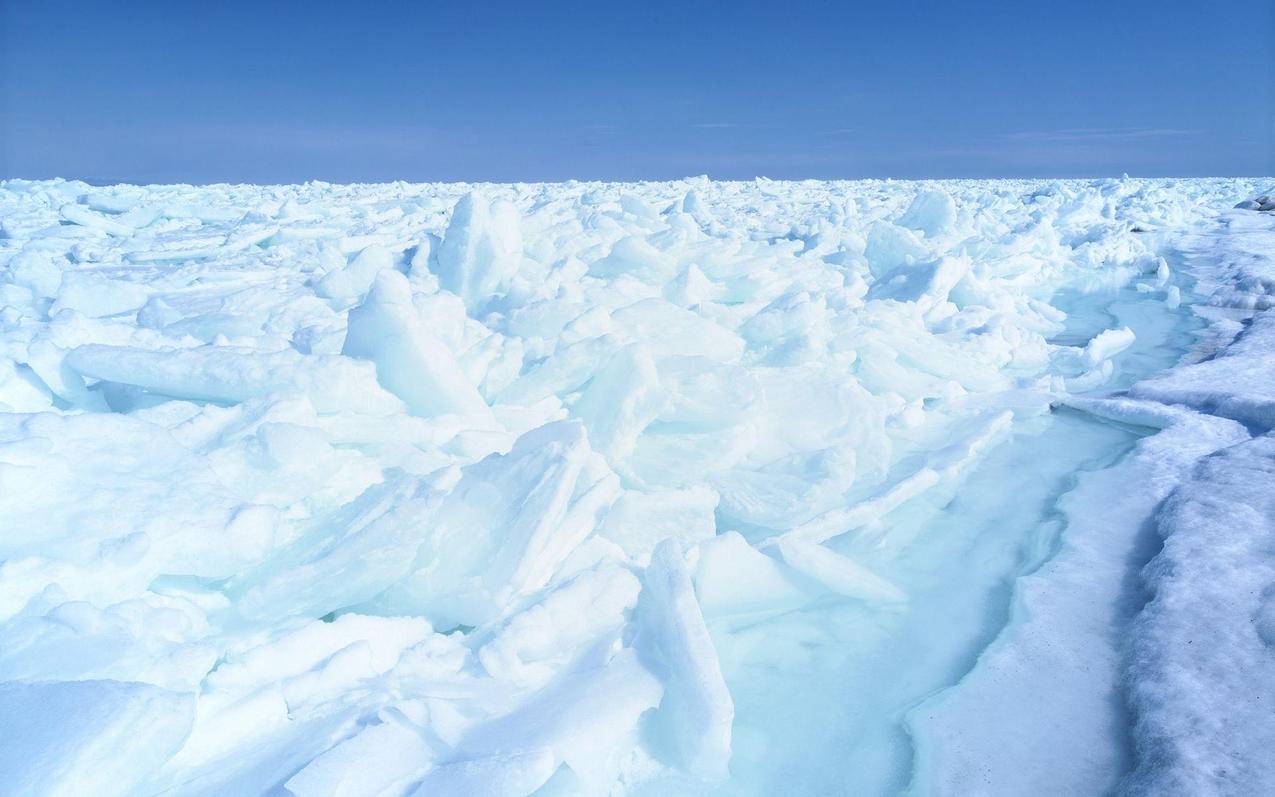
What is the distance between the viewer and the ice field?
1.78 meters

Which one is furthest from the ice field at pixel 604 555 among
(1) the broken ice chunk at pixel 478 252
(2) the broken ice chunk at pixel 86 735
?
(1) the broken ice chunk at pixel 478 252

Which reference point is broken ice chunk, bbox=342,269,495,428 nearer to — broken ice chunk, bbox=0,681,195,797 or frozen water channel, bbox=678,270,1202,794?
frozen water channel, bbox=678,270,1202,794

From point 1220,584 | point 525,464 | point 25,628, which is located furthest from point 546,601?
point 1220,584

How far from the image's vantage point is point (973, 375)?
194 inches

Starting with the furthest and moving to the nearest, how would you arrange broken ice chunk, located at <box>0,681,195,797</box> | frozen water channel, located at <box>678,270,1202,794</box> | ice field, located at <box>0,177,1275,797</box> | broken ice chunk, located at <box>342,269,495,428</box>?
broken ice chunk, located at <box>342,269,495,428</box>, frozen water channel, located at <box>678,270,1202,794</box>, ice field, located at <box>0,177,1275,797</box>, broken ice chunk, located at <box>0,681,195,797</box>

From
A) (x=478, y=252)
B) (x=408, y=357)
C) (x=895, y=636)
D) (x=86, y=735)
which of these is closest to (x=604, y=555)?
(x=895, y=636)

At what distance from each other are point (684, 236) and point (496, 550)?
439 cm

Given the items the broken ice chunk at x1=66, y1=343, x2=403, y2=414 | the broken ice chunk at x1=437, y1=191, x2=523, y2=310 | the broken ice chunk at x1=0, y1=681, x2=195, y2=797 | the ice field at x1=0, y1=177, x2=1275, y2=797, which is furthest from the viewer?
the broken ice chunk at x1=437, y1=191, x2=523, y2=310

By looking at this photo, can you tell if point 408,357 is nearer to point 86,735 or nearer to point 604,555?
point 604,555

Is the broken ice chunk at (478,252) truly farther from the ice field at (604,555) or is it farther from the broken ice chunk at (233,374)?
the broken ice chunk at (233,374)

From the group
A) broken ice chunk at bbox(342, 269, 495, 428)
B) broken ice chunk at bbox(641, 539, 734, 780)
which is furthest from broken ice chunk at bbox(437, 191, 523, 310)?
broken ice chunk at bbox(641, 539, 734, 780)

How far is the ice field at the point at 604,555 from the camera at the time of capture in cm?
178

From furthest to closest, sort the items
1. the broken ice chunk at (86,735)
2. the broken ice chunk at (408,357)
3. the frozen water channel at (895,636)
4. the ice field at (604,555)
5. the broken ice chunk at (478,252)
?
the broken ice chunk at (478,252) < the broken ice chunk at (408,357) < the frozen water channel at (895,636) < the ice field at (604,555) < the broken ice chunk at (86,735)

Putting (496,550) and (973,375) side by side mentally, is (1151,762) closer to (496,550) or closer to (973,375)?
(496,550)
